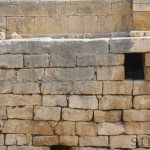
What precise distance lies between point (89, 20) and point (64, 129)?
3471mm

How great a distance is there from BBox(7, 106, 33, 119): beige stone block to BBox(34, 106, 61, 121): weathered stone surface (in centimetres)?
9

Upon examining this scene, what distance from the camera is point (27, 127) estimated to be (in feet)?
19.2

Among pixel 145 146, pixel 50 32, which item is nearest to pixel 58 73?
pixel 145 146

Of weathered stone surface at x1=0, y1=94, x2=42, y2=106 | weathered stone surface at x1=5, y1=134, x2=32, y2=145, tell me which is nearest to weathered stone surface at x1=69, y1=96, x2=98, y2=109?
weathered stone surface at x1=0, y1=94, x2=42, y2=106

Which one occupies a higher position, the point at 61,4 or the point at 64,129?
the point at 61,4

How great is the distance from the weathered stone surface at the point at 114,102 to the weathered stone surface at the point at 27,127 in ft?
2.93

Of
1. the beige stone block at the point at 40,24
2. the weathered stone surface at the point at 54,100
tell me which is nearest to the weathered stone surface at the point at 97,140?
the weathered stone surface at the point at 54,100

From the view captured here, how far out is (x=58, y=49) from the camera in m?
5.68

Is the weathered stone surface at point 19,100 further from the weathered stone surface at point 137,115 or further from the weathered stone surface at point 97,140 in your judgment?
the weathered stone surface at point 137,115

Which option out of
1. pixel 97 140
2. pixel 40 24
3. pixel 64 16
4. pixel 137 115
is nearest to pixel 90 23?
pixel 64 16

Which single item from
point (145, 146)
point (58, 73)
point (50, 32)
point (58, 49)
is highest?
point (50, 32)

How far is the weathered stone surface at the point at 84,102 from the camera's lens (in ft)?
18.7

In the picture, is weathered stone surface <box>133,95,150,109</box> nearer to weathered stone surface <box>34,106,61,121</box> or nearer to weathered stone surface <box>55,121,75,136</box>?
weathered stone surface <box>55,121,75,136</box>

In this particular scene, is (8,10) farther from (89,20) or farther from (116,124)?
(116,124)
